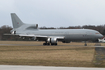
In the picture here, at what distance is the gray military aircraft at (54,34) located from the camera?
4278 centimetres

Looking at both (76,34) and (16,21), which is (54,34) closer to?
(76,34)

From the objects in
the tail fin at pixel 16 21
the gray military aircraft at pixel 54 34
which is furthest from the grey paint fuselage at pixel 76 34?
the tail fin at pixel 16 21

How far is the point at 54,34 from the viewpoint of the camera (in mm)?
45219

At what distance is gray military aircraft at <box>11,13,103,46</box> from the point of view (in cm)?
4278

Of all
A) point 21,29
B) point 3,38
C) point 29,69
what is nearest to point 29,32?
point 21,29

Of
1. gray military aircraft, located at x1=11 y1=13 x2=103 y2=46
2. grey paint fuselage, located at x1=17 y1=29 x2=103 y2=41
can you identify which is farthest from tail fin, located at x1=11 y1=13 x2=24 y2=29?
grey paint fuselage, located at x1=17 y1=29 x2=103 y2=41

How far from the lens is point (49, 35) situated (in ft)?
150

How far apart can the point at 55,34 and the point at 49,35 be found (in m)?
1.52

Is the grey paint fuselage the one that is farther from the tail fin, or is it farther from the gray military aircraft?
the tail fin

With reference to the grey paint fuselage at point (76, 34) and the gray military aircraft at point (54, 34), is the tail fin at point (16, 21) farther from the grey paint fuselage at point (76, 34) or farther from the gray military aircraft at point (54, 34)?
the grey paint fuselage at point (76, 34)

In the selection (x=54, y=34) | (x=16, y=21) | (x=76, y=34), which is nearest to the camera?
(x=76, y=34)

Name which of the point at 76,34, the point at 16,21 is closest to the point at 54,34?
the point at 76,34

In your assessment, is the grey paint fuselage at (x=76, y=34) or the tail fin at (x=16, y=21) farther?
the tail fin at (x=16, y=21)

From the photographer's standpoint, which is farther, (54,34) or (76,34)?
(54,34)
